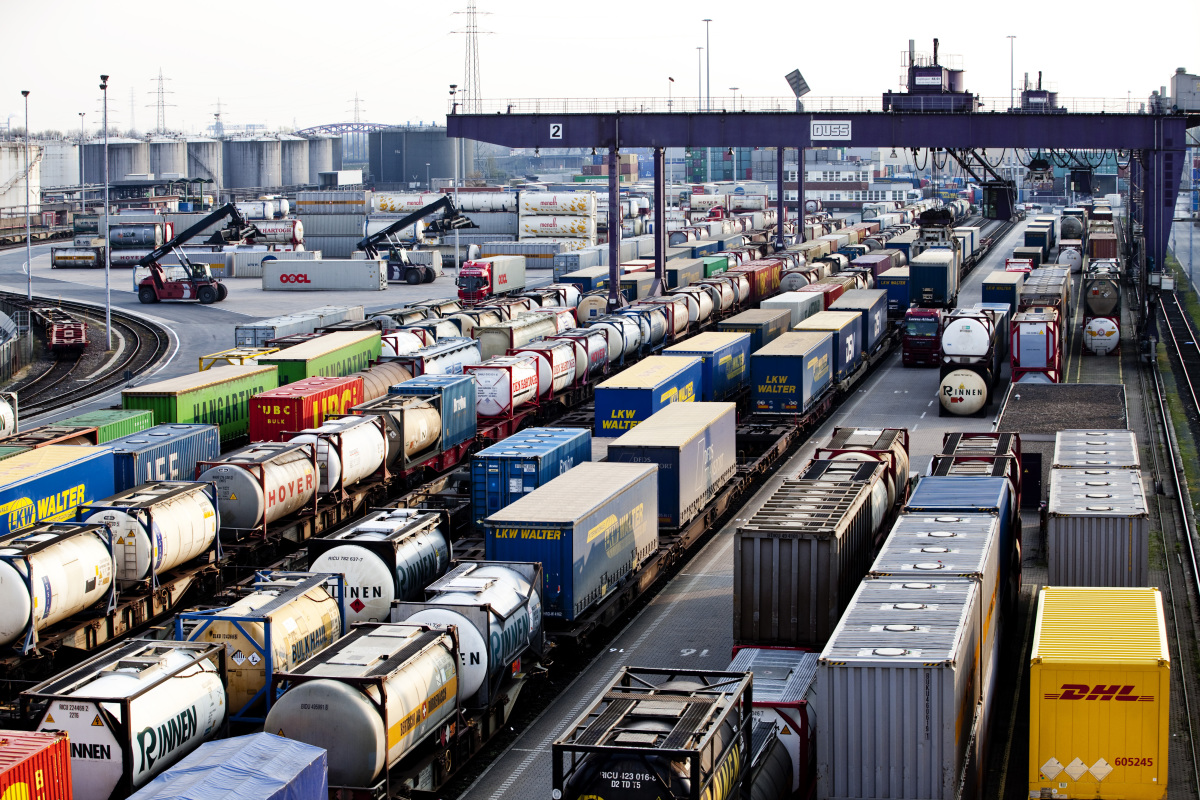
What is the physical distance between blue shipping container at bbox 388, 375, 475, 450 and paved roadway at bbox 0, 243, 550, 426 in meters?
23.8

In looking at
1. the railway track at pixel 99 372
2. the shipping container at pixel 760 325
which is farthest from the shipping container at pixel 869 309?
the railway track at pixel 99 372

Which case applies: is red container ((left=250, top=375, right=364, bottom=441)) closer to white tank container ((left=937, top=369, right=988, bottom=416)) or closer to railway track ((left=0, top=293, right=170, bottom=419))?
railway track ((left=0, top=293, right=170, bottom=419))

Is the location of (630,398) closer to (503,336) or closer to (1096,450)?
(1096,450)

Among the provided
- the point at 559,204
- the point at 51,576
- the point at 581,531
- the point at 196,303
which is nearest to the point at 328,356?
the point at 51,576

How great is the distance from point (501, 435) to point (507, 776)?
24.3 metres

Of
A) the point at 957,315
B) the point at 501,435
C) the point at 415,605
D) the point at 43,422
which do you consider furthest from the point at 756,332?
the point at 415,605

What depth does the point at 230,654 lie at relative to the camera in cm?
2314

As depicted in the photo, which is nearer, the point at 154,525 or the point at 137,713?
the point at 137,713

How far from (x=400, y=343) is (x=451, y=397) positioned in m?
13.9

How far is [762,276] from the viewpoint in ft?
278

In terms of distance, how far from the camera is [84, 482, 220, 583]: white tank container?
97.9 feet

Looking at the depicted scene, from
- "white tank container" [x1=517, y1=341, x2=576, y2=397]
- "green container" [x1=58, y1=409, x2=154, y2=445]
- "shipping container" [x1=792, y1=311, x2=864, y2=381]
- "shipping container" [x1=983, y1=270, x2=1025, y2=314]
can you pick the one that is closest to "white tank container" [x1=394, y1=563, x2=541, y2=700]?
"green container" [x1=58, y1=409, x2=154, y2=445]

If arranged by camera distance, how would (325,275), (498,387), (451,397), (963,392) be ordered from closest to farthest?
(451,397) → (498,387) → (963,392) → (325,275)

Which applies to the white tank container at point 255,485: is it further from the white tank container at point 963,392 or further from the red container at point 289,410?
the white tank container at point 963,392
